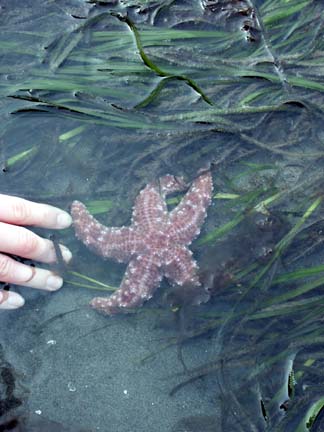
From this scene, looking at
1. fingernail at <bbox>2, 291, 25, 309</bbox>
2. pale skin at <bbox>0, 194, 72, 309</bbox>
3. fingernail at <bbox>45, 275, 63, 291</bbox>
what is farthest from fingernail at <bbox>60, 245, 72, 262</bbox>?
fingernail at <bbox>2, 291, 25, 309</bbox>

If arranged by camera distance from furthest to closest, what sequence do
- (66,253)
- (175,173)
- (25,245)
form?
(175,173)
(66,253)
(25,245)

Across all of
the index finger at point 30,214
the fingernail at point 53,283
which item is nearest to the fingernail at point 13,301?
the fingernail at point 53,283

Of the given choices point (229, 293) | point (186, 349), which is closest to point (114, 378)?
point (186, 349)

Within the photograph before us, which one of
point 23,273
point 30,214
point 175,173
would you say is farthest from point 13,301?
point 175,173

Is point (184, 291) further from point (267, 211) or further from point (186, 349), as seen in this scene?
point (267, 211)

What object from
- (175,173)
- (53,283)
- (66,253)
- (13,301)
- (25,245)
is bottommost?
(13,301)

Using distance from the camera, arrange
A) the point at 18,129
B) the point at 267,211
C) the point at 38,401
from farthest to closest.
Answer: the point at 18,129 → the point at 267,211 → the point at 38,401

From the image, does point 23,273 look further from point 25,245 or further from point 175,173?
point 175,173
